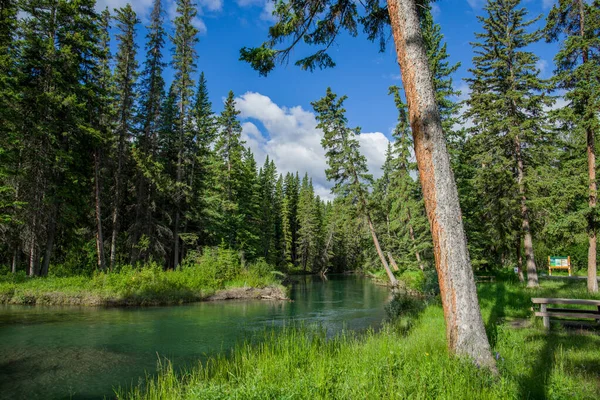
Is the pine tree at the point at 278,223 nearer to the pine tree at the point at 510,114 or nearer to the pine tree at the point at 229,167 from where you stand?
the pine tree at the point at 229,167

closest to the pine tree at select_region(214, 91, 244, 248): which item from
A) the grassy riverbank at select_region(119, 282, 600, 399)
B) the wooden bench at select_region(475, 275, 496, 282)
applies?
the wooden bench at select_region(475, 275, 496, 282)

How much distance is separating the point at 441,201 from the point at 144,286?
20.1 meters

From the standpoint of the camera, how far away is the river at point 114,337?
7.33 meters

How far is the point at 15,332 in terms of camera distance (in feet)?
38.0

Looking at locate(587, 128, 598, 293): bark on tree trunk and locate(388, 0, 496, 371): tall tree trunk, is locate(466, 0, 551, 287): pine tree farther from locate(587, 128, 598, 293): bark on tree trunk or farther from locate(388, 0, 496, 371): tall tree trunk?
locate(388, 0, 496, 371): tall tree trunk

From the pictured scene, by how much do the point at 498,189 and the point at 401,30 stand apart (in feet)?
50.0

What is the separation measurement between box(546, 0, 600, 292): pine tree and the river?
28.5 feet

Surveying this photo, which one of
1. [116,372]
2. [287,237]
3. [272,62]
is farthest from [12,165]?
[287,237]

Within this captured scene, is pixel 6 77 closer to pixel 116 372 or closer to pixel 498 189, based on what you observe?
pixel 116 372

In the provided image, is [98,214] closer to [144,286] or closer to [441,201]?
[144,286]

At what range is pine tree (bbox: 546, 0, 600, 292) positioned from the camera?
11.9 metres

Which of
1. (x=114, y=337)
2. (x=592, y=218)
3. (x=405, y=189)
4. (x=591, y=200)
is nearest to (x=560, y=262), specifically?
(x=405, y=189)

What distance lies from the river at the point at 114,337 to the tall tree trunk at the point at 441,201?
3006 mm

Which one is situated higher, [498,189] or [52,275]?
[498,189]
